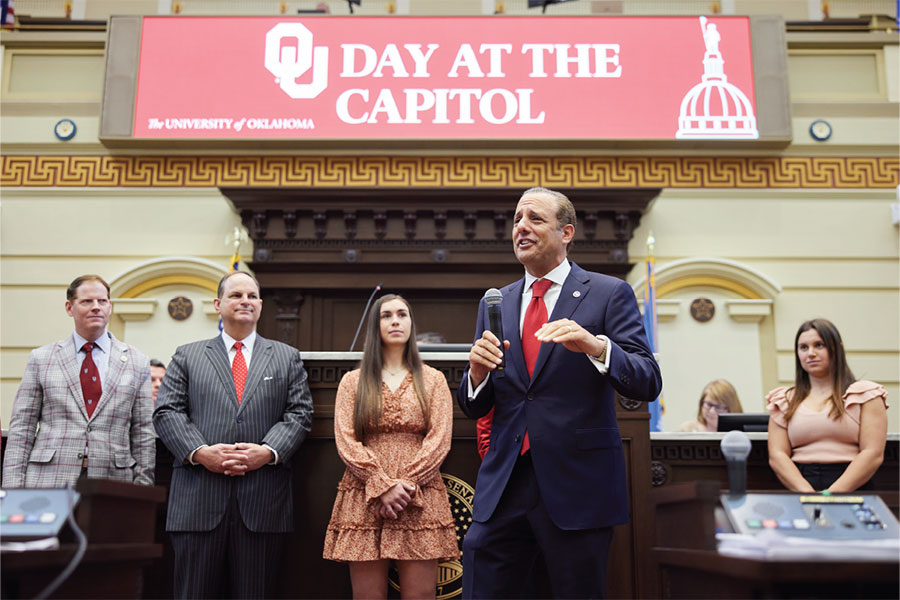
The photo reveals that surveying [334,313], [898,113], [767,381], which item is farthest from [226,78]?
[898,113]

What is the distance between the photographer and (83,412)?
307 centimetres

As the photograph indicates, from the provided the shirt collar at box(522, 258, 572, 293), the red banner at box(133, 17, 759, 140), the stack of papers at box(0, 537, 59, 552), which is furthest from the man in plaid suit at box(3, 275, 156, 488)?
the red banner at box(133, 17, 759, 140)

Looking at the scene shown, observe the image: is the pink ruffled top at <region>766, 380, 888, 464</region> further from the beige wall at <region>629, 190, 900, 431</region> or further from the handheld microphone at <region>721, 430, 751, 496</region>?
the beige wall at <region>629, 190, 900, 431</region>

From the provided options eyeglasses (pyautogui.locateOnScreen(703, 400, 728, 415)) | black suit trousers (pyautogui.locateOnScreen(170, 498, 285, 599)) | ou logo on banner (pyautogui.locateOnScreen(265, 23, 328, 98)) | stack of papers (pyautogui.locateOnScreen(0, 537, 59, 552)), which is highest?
ou logo on banner (pyautogui.locateOnScreen(265, 23, 328, 98))

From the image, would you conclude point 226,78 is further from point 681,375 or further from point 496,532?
point 496,532

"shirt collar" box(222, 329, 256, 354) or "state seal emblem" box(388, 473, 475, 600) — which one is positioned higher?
"shirt collar" box(222, 329, 256, 354)

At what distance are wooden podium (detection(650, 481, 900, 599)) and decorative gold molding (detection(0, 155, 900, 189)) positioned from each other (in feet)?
16.2

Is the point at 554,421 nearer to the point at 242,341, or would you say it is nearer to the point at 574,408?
the point at 574,408

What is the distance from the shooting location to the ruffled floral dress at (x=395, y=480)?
2.81 meters

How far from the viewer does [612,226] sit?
637 cm

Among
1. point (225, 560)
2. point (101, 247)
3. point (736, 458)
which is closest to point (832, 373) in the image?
point (736, 458)

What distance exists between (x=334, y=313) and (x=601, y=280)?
449 cm

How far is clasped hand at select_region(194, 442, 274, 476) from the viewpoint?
2865mm

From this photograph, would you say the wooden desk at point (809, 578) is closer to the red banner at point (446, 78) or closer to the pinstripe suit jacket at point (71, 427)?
the pinstripe suit jacket at point (71, 427)
